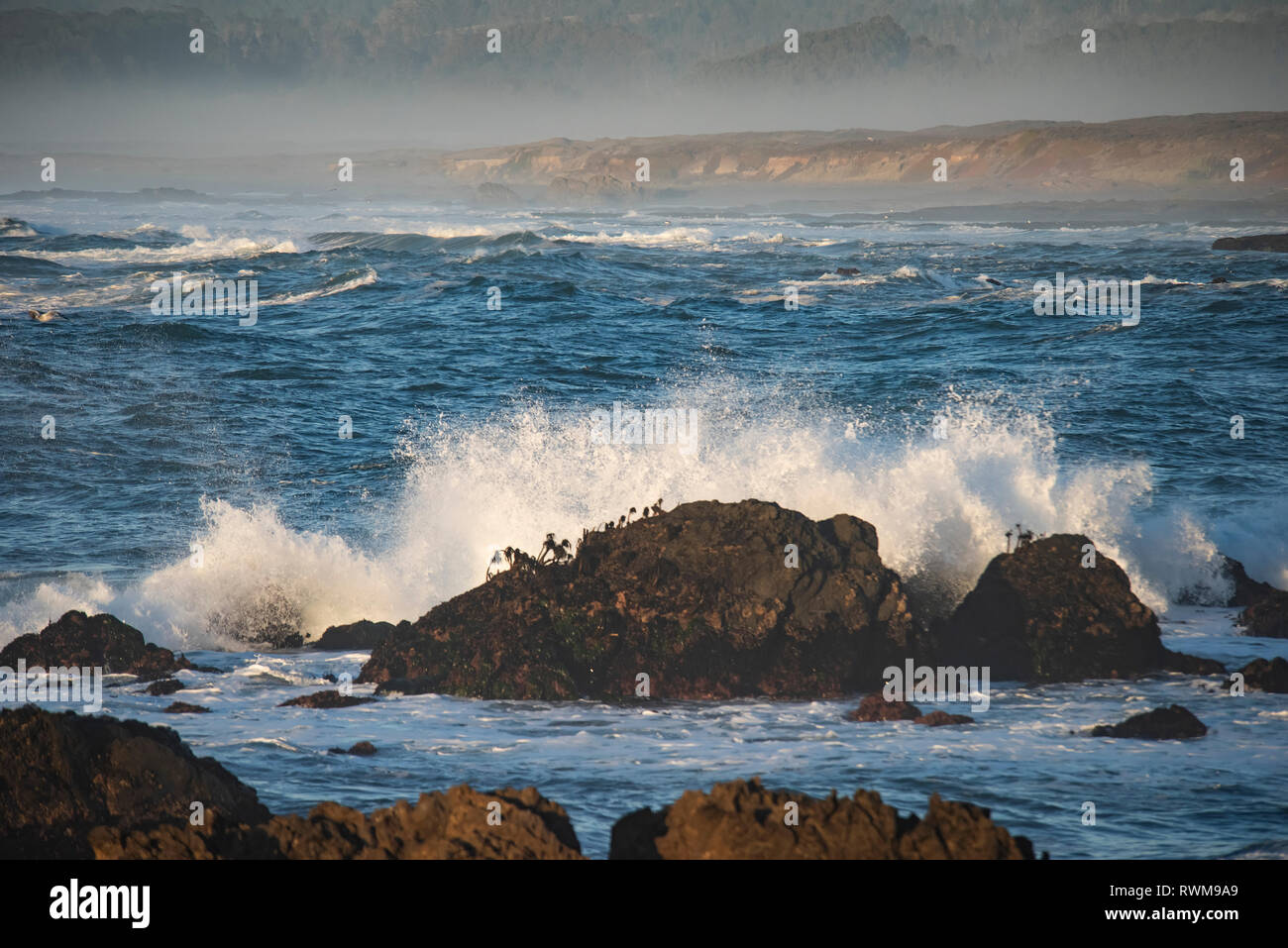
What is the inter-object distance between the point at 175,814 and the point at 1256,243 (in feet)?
174

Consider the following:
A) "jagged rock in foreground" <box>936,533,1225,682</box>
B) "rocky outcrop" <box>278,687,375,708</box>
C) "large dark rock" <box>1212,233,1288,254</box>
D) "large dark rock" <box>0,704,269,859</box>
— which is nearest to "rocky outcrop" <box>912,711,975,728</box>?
"jagged rock in foreground" <box>936,533,1225,682</box>

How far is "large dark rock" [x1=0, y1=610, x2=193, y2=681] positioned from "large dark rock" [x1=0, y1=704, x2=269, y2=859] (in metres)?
4.15

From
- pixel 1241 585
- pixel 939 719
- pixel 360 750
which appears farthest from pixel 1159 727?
pixel 360 750

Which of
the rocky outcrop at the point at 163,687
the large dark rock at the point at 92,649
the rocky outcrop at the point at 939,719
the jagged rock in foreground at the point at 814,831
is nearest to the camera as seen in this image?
the jagged rock in foreground at the point at 814,831

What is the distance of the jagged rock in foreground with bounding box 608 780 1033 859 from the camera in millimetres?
5758

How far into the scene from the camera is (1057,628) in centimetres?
1173

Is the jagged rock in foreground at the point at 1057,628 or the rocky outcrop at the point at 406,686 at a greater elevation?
the jagged rock in foreground at the point at 1057,628

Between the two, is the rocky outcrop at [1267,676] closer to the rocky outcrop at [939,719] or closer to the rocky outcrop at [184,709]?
the rocky outcrop at [939,719]

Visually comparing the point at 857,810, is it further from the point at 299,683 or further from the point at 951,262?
the point at 951,262

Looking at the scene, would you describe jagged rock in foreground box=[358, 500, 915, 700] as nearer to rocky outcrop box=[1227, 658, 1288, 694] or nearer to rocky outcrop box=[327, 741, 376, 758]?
rocky outcrop box=[327, 741, 376, 758]

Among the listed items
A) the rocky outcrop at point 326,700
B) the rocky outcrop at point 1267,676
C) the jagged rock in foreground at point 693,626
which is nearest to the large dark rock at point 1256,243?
the rocky outcrop at point 1267,676

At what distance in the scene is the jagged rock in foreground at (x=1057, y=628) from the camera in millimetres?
11586

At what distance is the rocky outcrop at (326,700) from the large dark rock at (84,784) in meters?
3.14
